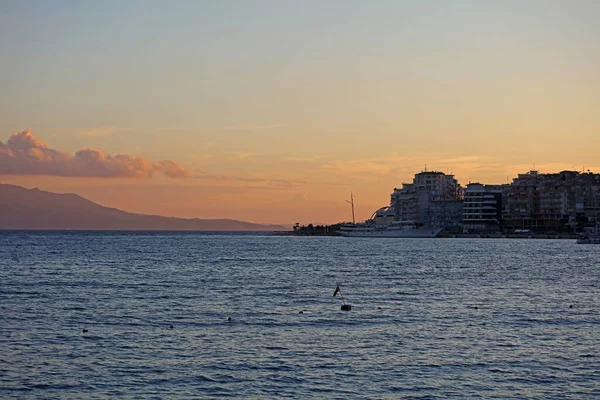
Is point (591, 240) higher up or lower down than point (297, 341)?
higher up

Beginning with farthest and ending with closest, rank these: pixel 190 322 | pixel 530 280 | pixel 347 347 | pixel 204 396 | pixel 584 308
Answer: pixel 530 280, pixel 584 308, pixel 190 322, pixel 347 347, pixel 204 396

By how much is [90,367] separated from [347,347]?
10.4 m

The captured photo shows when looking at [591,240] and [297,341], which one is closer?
[297,341]

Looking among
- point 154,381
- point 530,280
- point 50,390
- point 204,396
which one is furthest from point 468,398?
point 530,280

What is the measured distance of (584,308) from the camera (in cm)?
4741

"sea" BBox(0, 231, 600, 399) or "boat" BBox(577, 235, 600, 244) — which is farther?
"boat" BBox(577, 235, 600, 244)

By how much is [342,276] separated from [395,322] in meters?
34.1

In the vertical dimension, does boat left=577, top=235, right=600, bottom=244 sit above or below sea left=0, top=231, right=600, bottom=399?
above

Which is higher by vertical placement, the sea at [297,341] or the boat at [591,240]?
the boat at [591,240]

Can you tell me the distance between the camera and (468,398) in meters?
25.2

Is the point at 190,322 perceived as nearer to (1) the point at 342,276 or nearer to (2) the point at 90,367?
(2) the point at 90,367

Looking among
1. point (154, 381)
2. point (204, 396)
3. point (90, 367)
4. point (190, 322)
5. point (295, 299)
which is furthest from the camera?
point (295, 299)

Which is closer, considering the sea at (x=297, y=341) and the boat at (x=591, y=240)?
the sea at (x=297, y=341)

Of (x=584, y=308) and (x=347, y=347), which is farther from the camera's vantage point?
(x=584, y=308)
